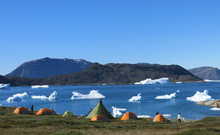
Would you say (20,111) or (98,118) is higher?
(20,111)

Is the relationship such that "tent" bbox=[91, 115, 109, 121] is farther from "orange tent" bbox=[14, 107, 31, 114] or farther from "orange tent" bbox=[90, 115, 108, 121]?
"orange tent" bbox=[14, 107, 31, 114]

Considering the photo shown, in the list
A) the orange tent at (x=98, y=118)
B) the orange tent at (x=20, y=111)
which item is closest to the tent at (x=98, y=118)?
the orange tent at (x=98, y=118)

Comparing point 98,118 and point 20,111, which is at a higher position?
point 20,111

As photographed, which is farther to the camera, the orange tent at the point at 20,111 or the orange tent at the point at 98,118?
the orange tent at the point at 20,111

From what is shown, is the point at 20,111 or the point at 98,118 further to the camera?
the point at 20,111

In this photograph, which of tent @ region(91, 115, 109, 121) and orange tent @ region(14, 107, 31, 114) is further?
orange tent @ region(14, 107, 31, 114)

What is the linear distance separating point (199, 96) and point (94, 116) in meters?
80.5

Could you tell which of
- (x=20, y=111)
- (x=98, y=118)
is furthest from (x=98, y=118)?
(x=20, y=111)

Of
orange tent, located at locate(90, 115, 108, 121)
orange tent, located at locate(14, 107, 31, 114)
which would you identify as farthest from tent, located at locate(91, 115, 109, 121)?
orange tent, located at locate(14, 107, 31, 114)

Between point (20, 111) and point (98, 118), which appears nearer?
point (98, 118)

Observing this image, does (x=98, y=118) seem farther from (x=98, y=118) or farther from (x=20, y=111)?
(x=20, y=111)

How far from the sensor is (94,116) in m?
46.6

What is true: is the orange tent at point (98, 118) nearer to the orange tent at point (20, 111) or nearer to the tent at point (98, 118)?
the tent at point (98, 118)

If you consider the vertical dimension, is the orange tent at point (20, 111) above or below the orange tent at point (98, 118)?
above
